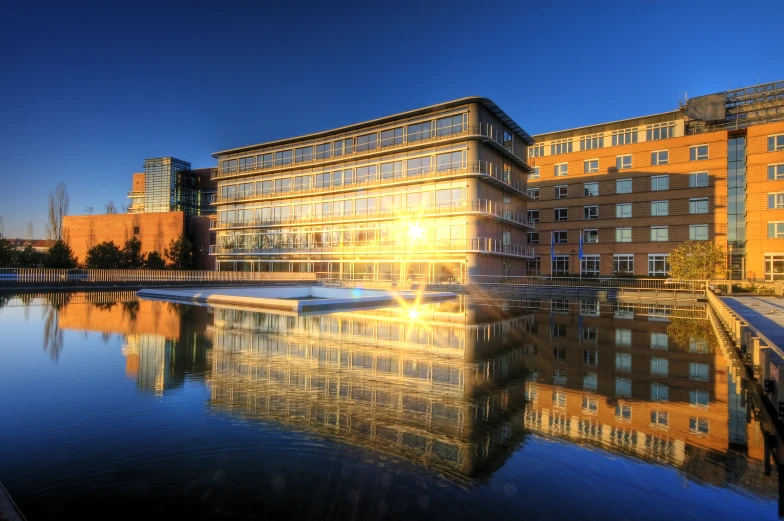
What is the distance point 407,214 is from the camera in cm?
4928

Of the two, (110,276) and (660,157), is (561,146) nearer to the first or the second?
(660,157)

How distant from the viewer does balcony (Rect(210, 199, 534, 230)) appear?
1769 inches

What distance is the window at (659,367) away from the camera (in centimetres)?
960

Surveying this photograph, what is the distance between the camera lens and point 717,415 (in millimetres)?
6816

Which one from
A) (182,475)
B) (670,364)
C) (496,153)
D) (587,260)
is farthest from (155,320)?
(587,260)

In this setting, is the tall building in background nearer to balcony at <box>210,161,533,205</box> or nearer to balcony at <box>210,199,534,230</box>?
balcony at <box>210,199,534,230</box>

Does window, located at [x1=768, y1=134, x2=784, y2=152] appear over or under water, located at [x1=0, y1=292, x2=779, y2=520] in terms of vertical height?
over

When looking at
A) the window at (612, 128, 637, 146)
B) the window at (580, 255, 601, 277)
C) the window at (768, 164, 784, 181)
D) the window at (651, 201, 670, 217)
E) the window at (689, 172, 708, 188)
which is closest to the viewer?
the window at (768, 164, 784, 181)

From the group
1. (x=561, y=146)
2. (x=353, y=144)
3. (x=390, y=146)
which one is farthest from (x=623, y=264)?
(x=353, y=144)

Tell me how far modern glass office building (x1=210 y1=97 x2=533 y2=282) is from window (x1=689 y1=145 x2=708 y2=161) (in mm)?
17660

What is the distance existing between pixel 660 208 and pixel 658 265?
667 centimetres

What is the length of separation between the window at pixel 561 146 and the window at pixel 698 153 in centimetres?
1353

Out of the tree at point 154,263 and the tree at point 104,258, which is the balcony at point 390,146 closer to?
the tree at point 154,263

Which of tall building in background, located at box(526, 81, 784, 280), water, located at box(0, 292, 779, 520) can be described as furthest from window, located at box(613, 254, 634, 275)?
water, located at box(0, 292, 779, 520)
